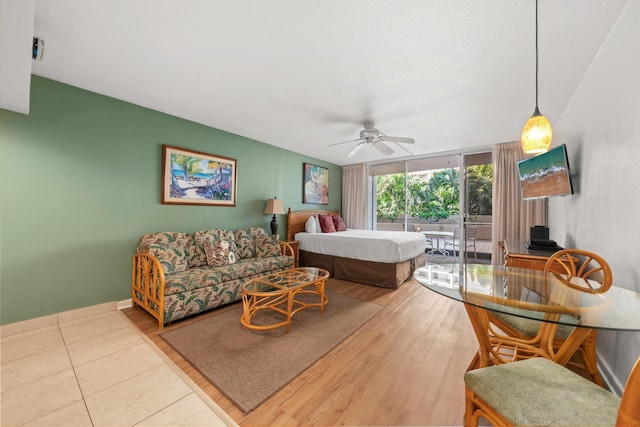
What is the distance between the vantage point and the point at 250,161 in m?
4.23

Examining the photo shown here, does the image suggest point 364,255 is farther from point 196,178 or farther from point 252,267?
point 196,178

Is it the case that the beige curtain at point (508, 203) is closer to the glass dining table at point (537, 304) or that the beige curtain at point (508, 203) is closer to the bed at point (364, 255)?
the bed at point (364, 255)

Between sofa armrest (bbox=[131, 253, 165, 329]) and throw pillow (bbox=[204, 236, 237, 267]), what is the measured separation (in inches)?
26.2

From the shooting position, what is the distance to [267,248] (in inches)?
149

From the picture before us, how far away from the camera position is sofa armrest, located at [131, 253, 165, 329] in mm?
2307

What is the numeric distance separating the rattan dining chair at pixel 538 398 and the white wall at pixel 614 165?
35.6 inches

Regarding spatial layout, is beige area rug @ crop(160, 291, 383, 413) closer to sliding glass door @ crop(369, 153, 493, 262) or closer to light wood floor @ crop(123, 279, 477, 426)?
light wood floor @ crop(123, 279, 477, 426)

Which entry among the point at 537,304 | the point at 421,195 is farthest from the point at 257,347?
the point at 421,195

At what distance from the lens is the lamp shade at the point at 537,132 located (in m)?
1.71

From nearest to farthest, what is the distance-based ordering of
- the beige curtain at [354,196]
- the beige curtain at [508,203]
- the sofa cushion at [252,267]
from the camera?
the sofa cushion at [252,267]
the beige curtain at [508,203]
the beige curtain at [354,196]

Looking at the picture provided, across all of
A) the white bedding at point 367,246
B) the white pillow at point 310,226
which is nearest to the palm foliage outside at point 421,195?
the white bedding at point 367,246

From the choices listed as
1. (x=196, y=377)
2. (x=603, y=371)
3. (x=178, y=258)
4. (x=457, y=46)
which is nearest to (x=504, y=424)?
(x=603, y=371)

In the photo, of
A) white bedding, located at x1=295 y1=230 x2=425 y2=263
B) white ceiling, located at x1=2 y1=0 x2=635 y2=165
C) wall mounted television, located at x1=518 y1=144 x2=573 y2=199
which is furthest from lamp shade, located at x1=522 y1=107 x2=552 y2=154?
white bedding, located at x1=295 y1=230 x2=425 y2=263

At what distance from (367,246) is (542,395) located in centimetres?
292
